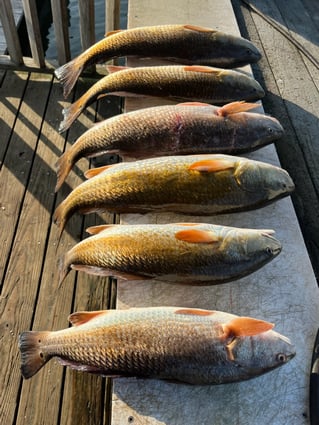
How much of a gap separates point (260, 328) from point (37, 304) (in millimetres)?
1636

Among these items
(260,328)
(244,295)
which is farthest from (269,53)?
(260,328)

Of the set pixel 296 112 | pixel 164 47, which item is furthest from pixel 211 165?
pixel 296 112

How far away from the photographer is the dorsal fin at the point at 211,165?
7.57ft

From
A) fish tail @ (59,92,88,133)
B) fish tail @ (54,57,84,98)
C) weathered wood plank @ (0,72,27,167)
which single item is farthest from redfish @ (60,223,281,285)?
weathered wood plank @ (0,72,27,167)

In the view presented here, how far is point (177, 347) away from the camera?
5.96ft

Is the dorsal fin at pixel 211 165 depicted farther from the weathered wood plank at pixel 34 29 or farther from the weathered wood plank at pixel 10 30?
the weathered wood plank at pixel 10 30

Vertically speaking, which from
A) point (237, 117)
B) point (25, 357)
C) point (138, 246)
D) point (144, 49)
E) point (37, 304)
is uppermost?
point (144, 49)

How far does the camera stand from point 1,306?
2783 mm

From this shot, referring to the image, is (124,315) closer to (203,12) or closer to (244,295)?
(244,295)

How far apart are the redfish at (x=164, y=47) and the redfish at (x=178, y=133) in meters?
0.87

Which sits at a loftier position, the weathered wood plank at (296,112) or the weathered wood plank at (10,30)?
the weathered wood plank at (10,30)

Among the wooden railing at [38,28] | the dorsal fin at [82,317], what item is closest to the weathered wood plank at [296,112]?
the dorsal fin at [82,317]

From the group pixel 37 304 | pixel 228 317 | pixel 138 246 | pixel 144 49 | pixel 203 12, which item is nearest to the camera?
pixel 228 317

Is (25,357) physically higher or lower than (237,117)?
lower
